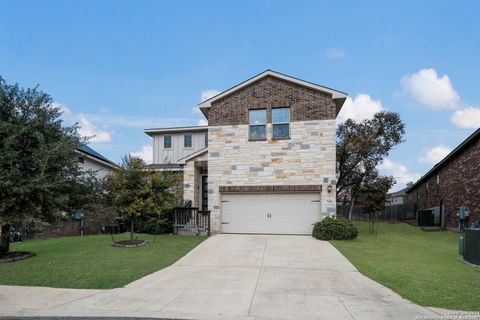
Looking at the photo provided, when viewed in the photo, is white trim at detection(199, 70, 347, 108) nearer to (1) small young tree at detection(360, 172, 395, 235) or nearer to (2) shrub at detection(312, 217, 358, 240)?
(1) small young tree at detection(360, 172, 395, 235)

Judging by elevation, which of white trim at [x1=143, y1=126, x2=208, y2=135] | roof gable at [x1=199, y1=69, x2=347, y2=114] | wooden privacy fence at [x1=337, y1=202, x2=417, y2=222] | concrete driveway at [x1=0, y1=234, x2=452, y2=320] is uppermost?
roof gable at [x1=199, y1=69, x2=347, y2=114]

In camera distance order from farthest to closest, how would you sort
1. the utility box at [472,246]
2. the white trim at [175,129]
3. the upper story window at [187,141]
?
the upper story window at [187,141]
the white trim at [175,129]
the utility box at [472,246]

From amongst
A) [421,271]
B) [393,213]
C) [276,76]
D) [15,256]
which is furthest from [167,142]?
[393,213]

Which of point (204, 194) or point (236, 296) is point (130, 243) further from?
point (236, 296)

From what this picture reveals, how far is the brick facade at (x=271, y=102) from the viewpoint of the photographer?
17328 mm

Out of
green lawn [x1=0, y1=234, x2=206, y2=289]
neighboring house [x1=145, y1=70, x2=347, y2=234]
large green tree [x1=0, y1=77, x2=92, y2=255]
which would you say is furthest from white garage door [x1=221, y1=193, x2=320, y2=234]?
large green tree [x1=0, y1=77, x2=92, y2=255]

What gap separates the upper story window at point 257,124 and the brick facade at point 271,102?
216 mm

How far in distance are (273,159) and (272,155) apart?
207mm

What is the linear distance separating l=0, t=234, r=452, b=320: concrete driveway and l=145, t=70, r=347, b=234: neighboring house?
662 cm

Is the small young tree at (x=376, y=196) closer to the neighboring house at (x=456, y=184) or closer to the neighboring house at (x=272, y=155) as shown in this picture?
the neighboring house at (x=272, y=155)

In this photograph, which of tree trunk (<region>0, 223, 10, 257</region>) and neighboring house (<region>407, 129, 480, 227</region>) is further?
neighboring house (<region>407, 129, 480, 227</region>)

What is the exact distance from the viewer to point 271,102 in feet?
58.3

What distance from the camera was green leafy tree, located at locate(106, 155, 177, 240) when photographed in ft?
45.1

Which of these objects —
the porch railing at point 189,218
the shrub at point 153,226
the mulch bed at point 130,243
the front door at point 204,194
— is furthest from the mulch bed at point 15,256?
the front door at point 204,194
